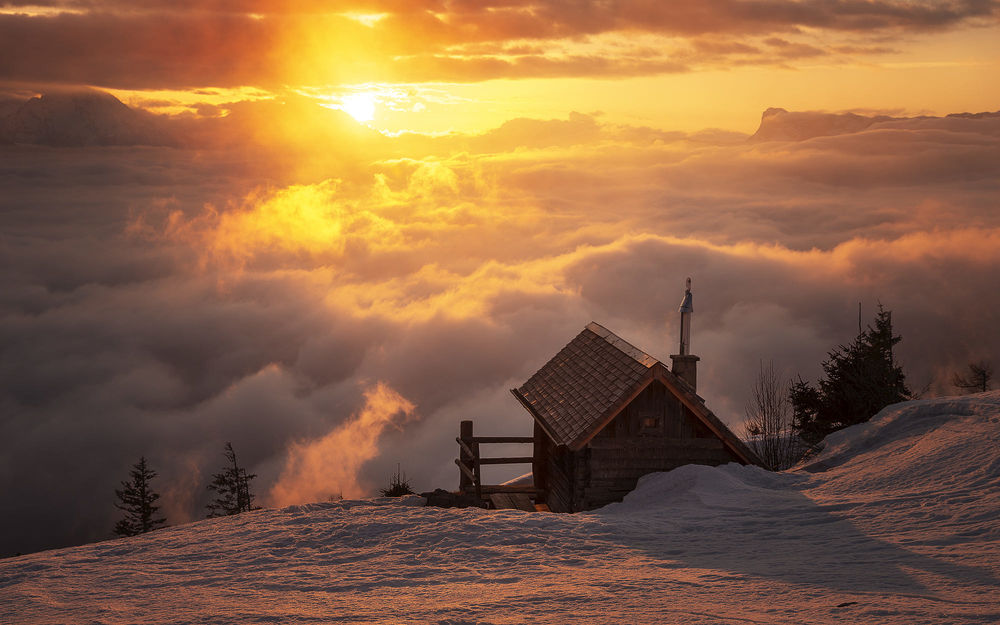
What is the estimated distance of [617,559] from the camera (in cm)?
1244

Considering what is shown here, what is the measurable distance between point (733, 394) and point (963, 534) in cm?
18751

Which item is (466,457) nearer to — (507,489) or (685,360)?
(507,489)

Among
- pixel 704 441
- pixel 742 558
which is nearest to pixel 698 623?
pixel 742 558

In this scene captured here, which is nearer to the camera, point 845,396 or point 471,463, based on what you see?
point 471,463

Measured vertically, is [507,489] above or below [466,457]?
below

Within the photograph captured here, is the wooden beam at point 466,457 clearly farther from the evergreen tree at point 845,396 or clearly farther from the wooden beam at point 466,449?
the evergreen tree at point 845,396

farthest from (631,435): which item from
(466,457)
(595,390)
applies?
(466,457)

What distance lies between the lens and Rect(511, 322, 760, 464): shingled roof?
59.3 ft

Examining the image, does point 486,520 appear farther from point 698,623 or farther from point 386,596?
point 698,623

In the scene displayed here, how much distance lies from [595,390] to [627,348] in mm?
1701

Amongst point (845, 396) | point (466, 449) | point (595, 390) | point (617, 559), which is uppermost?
point (595, 390)

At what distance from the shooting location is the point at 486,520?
15.1 meters

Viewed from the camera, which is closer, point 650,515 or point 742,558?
point 742,558

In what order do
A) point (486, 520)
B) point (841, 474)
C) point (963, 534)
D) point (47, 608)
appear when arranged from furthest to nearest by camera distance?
1. point (841, 474)
2. point (486, 520)
3. point (963, 534)
4. point (47, 608)
